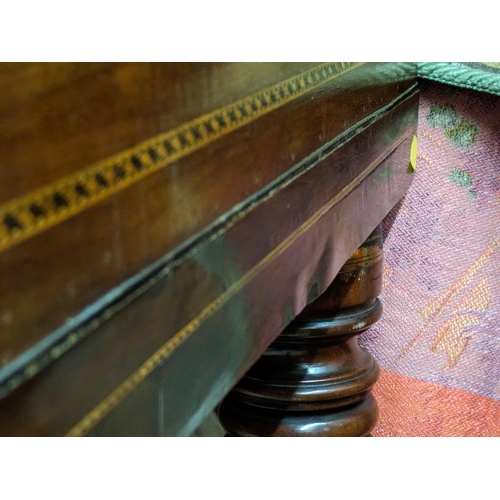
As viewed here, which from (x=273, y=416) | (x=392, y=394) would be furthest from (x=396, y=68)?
(x=392, y=394)

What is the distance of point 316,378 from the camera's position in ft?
1.71

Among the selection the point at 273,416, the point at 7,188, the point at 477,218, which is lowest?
the point at 273,416

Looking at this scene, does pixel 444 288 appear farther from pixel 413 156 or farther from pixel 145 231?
pixel 145 231

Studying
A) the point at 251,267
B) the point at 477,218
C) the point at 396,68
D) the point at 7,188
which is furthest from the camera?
the point at 477,218

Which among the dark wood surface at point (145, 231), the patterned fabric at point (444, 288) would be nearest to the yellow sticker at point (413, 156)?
the patterned fabric at point (444, 288)

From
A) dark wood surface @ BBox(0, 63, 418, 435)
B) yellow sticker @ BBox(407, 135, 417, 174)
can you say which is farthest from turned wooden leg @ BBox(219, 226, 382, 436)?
dark wood surface @ BBox(0, 63, 418, 435)

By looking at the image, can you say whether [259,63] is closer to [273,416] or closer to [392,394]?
[273,416]

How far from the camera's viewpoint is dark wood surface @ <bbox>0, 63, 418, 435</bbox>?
15 centimetres

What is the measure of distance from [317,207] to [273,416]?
10.7 inches

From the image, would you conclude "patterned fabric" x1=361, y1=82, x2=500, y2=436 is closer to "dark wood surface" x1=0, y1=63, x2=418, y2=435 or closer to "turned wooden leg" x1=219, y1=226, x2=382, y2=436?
"turned wooden leg" x1=219, y1=226, x2=382, y2=436

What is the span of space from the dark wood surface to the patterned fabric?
40 centimetres

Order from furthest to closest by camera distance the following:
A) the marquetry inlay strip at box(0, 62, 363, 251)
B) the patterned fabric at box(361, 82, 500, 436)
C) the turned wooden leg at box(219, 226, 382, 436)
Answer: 1. the patterned fabric at box(361, 82, 500, 436)
2. the turned wooden leg at box(219, 226, 382, 436)
3. the marquetry inlay strip at box(0, 62, 363, 251)

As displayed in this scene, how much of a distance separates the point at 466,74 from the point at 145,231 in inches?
19.4

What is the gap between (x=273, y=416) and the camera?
1.72ft
